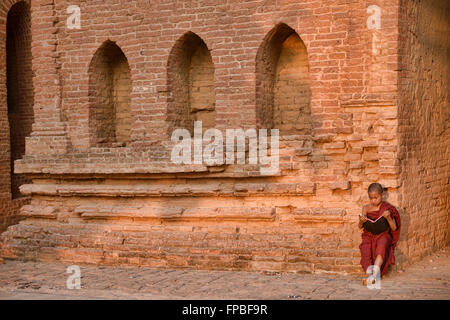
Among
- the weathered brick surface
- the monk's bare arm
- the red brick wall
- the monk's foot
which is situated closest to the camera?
the monk's foot

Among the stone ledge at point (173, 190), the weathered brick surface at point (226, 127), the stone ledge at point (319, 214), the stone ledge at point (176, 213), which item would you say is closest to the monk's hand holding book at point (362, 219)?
the weathered brick surface at point (226, 127)

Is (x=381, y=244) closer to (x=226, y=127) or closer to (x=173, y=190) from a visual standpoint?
(x=226, y=127)

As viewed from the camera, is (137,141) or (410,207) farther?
(137,141)

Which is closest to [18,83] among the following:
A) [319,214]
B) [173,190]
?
[173,190]

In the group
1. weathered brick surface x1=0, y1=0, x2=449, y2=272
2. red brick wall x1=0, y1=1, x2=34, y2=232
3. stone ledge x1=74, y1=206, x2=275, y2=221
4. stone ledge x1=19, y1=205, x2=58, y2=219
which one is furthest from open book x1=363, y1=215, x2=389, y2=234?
red brick wall x1=0, y1=1, x2=34, y2=232

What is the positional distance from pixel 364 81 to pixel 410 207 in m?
1.90

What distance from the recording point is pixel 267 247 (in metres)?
9.19

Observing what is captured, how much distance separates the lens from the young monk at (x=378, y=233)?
8234 mm

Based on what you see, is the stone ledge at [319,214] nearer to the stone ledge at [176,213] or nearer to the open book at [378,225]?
the stone ledge at [176,213]

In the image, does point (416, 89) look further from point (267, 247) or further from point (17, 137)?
point (17, 137)

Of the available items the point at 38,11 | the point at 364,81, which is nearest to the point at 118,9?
the point at 38,11

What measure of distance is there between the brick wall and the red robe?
0.67m

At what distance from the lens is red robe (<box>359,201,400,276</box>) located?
27.1 feet

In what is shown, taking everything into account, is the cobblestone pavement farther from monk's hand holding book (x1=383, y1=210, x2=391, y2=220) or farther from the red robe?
monk's hand holding book (x1=383, y1=210, x2=391, y2=220)
